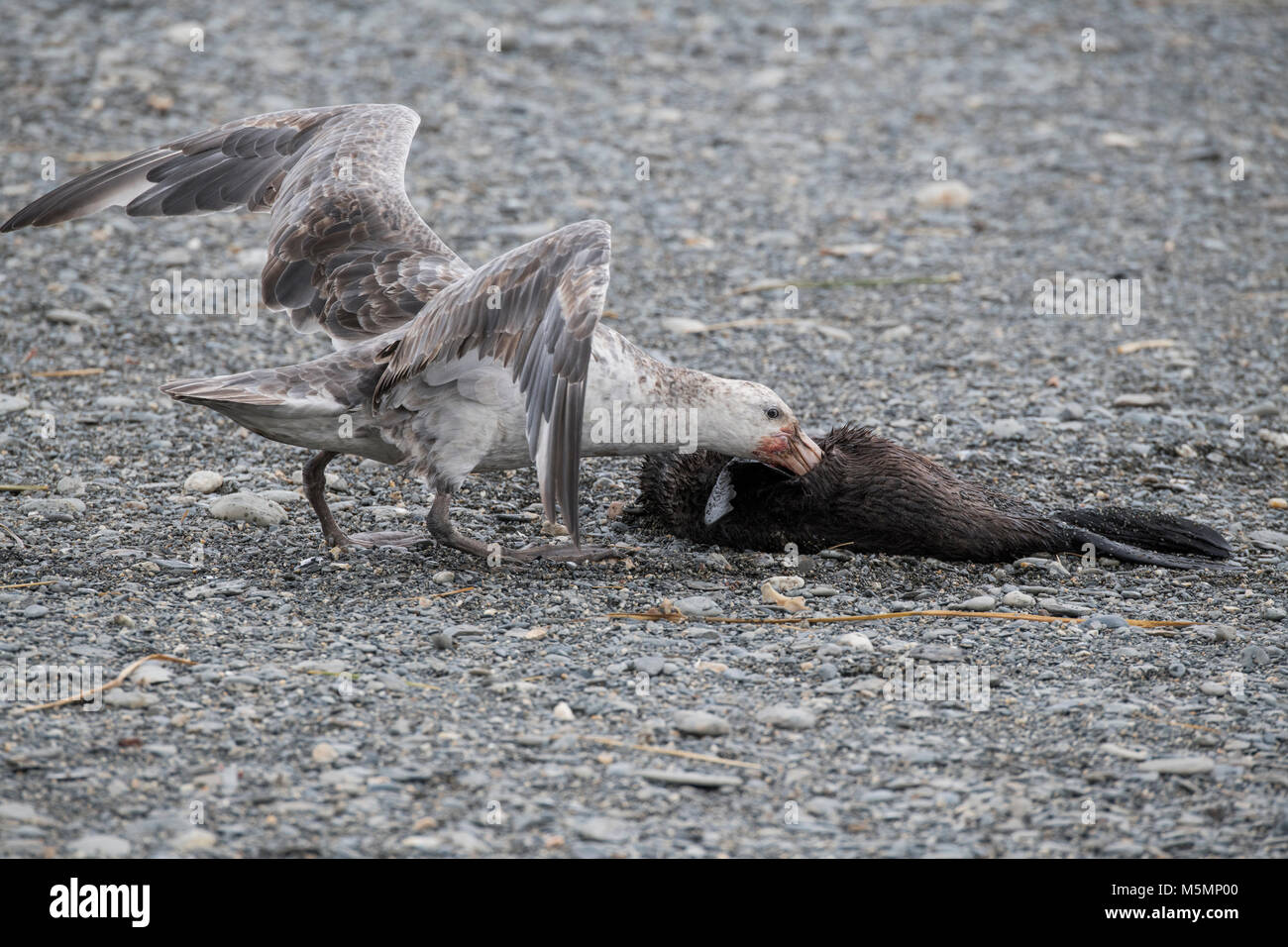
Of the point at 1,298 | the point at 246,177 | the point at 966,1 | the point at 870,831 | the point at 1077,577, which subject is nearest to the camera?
the point at 870,831

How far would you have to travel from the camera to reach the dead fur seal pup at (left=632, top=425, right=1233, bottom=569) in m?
5.82

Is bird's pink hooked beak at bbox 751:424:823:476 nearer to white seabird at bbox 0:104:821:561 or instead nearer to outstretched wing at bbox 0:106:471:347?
white seabird at bbox 0:104:821:561

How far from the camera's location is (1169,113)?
12516 millimetres

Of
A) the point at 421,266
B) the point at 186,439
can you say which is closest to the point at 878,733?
the point at 421,266

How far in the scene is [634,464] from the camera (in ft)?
23.3

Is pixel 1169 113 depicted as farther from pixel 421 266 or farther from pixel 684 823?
pixel 684 823

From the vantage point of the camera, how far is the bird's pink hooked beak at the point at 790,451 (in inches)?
227

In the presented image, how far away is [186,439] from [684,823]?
13.7 feet

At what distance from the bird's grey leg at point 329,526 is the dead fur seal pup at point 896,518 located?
4.02 ft

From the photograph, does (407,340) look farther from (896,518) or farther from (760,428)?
(896,518)

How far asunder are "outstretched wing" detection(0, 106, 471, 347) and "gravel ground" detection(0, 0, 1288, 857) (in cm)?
97

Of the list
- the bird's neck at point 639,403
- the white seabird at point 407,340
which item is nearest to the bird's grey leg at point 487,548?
the white seabird at point 407,340

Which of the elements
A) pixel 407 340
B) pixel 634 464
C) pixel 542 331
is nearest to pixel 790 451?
pixel 542 331

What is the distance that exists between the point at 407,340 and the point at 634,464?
6.30 feet
